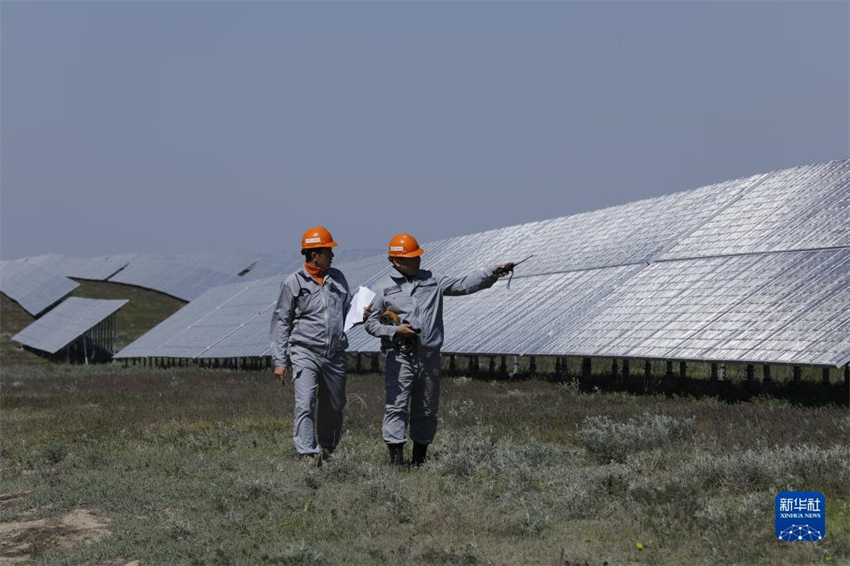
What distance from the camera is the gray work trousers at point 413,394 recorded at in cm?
964

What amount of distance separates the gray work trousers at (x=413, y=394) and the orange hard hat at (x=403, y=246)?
0.86 m

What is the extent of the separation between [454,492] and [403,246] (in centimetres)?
247

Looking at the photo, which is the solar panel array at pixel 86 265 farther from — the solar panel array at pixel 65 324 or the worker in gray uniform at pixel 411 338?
the worker in gray uniform at pixel 411 338

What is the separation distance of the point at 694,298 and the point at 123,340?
51995 millimetres

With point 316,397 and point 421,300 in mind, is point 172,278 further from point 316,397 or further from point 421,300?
point 421,300

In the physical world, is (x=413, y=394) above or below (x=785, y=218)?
below

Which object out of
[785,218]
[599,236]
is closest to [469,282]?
[785,218]

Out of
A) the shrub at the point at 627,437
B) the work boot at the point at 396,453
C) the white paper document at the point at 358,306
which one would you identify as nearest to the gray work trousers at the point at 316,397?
the white paper document at the point at 358,306

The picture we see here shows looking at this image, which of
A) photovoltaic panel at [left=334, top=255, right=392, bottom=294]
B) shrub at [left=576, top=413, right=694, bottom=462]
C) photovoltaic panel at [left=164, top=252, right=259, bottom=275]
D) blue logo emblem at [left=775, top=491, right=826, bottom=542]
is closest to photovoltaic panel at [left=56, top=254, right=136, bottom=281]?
photovoltaic panel at [left=164, top=252, right=259, bottom=275]

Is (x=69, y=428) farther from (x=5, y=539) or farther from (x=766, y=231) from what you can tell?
(x=766, y=231)

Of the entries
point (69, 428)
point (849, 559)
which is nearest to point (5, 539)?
point (849, 559)

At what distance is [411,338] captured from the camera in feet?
31.6

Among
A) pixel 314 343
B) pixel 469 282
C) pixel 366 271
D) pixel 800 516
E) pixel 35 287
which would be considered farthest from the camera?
pixel 35 287

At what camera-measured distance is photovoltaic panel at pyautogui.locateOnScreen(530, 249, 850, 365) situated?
1614cm
